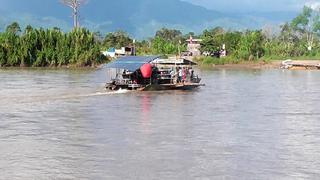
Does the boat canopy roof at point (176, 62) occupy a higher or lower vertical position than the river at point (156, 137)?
higher

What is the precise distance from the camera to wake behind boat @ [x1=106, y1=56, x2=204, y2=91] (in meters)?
28.4

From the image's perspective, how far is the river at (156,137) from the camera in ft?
36.0

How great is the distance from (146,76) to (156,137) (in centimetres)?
1413

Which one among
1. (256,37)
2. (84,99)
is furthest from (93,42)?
(84,99)

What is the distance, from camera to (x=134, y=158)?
39.1 feet

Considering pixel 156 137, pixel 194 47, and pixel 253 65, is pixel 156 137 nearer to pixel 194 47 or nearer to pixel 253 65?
pixel 253 65

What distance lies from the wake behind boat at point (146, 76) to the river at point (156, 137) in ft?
9.28

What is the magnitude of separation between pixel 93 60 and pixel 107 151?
4972cm

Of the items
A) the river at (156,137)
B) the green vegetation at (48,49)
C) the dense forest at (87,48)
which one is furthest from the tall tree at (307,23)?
the river at (156,137)

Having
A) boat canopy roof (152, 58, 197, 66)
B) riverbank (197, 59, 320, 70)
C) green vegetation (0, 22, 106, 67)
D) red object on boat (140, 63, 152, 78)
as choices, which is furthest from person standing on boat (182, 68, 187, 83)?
riverbank (197, 59, 320, 70)

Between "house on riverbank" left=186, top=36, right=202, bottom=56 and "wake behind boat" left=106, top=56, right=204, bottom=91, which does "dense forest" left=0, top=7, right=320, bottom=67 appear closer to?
"house on riverbank" left=186, top=36, right=202, bottom=56

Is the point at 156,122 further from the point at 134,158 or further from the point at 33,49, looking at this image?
the point at 33,49

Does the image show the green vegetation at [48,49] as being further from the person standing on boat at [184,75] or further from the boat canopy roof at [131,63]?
the boat canopy roof at [131,63]

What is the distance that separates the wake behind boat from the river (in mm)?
2830
